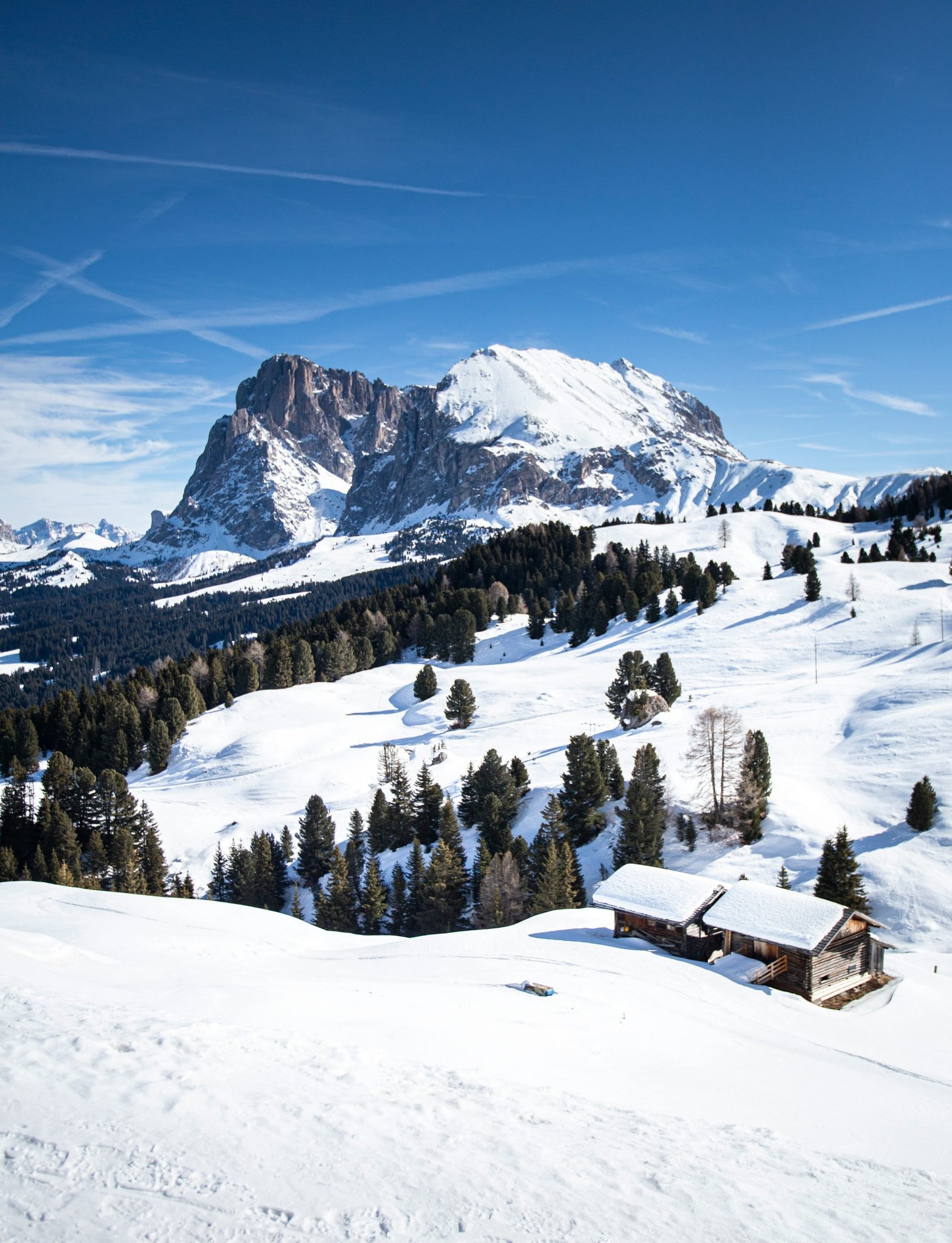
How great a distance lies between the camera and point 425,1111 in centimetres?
1096

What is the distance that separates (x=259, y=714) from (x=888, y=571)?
97.8 meters

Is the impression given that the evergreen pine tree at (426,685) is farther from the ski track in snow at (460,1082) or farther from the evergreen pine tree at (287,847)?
the ski track in snow at (460,1082)

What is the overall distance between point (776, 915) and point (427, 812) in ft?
109

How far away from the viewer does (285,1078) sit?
11633 mm

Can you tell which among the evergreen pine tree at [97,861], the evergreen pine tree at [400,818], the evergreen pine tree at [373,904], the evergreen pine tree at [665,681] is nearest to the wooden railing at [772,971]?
the evergreen pine tree at [373,904]

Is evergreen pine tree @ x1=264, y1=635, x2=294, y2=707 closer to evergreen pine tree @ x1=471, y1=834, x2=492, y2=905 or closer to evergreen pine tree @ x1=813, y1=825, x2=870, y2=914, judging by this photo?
evergreen pine tree @ x1=471, y1=834, x2=492, y2=905

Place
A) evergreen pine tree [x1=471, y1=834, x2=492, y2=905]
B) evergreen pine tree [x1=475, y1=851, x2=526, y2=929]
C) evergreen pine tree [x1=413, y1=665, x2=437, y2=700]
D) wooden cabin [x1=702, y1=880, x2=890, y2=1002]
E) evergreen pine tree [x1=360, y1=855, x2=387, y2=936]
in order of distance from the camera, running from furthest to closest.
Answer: evergreen pine tree [x1=413, y1=665, x2=437, y2=700]
evergreen pine tree [x1=471, y1=834, x2=492, y2=905]
evergreen pine tree [x1=360, y1=855, x2=387, y2=936]
evergreen pine tree [x1=475, y1=851, x2=526, y2=929]
wooden cabin [x1=702, y1=880, x2=890, y2=1002]

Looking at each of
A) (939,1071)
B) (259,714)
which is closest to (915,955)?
(939,1071)

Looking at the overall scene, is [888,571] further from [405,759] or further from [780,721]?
[405,759]

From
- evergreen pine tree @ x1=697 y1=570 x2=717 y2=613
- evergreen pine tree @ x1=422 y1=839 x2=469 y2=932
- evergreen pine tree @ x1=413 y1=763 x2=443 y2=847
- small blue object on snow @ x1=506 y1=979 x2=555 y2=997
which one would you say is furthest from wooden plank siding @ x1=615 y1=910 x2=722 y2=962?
evergreen pine tree @ x1=697 y1=570 x2=717 y2=613

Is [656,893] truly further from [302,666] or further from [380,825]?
[302,666]

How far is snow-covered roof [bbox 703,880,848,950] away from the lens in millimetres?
26969

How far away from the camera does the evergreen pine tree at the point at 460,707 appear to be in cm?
7994

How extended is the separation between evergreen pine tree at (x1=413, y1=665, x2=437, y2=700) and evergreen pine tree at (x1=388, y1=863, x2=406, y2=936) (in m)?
42.6
